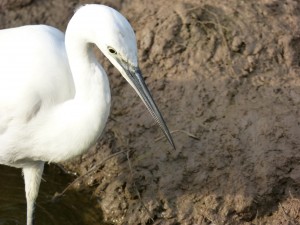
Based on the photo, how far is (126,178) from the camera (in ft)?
14.0

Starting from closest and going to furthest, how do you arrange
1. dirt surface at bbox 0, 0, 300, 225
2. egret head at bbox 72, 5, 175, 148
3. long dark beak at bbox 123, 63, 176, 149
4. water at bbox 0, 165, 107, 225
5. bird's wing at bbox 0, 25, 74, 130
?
1. egret head at bbox 72, 5, 175, 148
2. long dark beak at bbox 123, 63, 176, 149
3. bird's wing at bbox 0, 25, 74, 130
4. dirt surface at bbox 0, 0, 300, 225
5. water at bbox 0, 165, 107, 225

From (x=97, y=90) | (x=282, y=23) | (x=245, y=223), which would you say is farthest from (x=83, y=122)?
(x=282, y=23)

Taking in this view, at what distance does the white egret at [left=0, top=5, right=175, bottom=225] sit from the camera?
2770 mm

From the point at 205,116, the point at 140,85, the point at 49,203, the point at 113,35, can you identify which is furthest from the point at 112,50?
the point at 49,203

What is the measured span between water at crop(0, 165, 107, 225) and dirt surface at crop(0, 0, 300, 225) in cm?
11

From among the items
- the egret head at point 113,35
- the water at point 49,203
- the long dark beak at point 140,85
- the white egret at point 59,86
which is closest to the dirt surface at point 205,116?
the water at point 49,203

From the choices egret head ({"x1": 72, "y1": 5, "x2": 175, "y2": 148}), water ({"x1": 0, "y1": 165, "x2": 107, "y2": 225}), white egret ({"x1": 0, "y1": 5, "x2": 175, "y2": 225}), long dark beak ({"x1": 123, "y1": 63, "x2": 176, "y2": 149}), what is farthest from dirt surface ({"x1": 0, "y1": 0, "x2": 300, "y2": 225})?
egret head ({"x1": 72, "y1": 5, "x2": 175, "y2": 148})

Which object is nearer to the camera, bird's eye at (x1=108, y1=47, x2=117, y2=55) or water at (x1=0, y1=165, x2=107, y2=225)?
bird's eye at (x1=108, y1=47, x2=117, y2=55)

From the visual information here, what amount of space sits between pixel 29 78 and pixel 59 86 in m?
0.17

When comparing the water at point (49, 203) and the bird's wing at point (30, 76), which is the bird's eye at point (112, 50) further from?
the water at point (49, 203)

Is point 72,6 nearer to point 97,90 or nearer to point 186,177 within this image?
point 186,177

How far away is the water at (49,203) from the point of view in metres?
4.18

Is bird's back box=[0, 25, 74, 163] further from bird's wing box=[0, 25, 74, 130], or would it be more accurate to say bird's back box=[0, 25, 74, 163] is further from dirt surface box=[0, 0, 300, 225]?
dirt surface box=[0, 0, 300, 225]

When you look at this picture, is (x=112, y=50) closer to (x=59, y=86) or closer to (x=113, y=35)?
(x=113, y=35)
